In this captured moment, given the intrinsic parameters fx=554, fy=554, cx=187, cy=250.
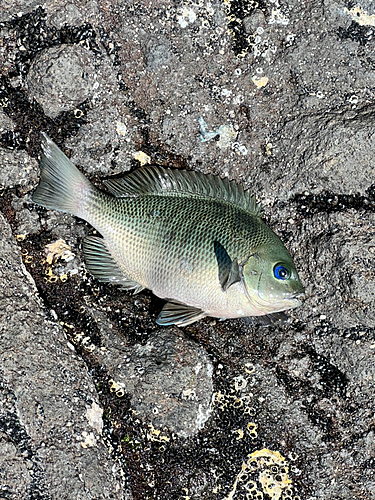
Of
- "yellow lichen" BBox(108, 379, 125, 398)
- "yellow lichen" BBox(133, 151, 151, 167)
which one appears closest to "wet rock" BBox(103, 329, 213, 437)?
"yellow lichen" BBox(108, 379, 125, 398)

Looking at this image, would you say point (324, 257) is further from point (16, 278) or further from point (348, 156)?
point (16, 278)

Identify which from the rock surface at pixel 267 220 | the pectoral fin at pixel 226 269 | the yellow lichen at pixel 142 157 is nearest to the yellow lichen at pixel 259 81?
the rock surface at pixel 267 220

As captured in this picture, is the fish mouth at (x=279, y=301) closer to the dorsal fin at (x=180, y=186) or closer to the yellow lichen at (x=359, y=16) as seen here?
the dorsal fin at (x=180, y=186)

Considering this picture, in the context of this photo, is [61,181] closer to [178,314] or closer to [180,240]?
[180,240]

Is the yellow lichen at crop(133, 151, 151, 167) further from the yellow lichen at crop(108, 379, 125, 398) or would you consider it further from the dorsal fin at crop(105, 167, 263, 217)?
the yellow lichen at crop(108, 379, 125, 398)

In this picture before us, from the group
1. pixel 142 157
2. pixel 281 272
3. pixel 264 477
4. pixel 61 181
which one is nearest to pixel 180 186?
pixel 142 157
